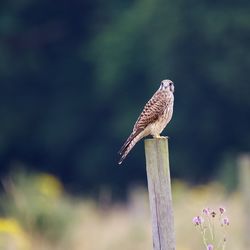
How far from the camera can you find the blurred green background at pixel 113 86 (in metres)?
30.3

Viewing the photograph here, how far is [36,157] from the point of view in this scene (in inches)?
1357

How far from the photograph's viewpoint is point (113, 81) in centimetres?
3259

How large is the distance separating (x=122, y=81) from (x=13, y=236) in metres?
19.6

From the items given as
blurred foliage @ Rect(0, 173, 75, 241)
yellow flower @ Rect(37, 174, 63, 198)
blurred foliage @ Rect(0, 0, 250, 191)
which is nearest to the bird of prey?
blurred foliage @ Rect(0, 173, 75, 241)

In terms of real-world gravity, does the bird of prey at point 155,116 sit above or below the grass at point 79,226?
below

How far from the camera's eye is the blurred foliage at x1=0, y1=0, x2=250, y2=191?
30438 millimetres

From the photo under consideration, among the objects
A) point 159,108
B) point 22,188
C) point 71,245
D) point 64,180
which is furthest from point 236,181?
point 159,108

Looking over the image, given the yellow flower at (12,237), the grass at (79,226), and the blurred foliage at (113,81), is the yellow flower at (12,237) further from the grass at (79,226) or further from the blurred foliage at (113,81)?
the blurred foliage at (113,81)

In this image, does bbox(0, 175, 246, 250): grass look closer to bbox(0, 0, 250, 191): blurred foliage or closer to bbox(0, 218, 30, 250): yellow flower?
bbox(0, 218, 30, 250): yellow flower

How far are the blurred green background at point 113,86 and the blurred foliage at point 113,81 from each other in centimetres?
3

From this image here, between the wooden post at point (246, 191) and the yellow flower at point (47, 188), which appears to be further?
the yellow flower at point (47, 188)

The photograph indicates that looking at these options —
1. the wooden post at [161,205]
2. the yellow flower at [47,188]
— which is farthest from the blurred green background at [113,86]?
the wooden post at [161,205]

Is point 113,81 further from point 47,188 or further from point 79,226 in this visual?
point 79,226

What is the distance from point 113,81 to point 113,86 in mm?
121
